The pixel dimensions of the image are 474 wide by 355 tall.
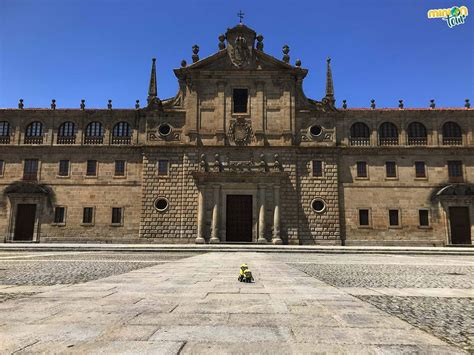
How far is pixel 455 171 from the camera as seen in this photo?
31688mm

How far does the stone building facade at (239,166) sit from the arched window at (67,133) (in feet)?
0.28

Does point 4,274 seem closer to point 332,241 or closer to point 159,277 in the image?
point 159,277

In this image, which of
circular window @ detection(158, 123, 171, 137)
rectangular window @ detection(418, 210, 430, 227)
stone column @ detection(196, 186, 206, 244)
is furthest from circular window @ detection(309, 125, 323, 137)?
circular window @ detection(158, 123, 171, 137)

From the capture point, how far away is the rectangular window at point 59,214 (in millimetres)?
31766

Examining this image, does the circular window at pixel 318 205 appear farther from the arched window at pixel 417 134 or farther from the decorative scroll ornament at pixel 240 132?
the arched window at pixel 417 134

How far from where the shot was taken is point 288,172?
102ft

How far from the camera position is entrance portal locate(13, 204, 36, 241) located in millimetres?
31547

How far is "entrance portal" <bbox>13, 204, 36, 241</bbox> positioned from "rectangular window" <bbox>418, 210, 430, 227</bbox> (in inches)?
1252

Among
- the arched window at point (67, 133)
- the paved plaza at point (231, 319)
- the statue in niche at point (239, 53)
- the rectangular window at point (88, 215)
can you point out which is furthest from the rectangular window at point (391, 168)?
the arched window at point (67, 133)

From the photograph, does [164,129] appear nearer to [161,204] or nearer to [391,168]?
[161,204]

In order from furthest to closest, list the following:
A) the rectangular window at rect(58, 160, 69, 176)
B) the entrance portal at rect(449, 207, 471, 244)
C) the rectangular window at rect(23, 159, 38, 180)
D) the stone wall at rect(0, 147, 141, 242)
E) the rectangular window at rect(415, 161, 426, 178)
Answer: the rectangular window at rect(23, 159, 38, 180) → the rectangular window at rect(58, 160, 69, 176) → the rectangular window at rect(415, 161, 426, 178) → the stone wall at rect(0, 147, 141, 242) → the entrance portal at rect(449, 207, 471, 244)

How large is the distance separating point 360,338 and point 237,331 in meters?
1.18

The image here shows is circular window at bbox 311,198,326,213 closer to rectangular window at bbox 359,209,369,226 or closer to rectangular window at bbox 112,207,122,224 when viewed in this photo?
rectangular window at bbox 359,209,369,226

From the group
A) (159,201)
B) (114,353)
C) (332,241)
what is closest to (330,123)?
(332,241)
